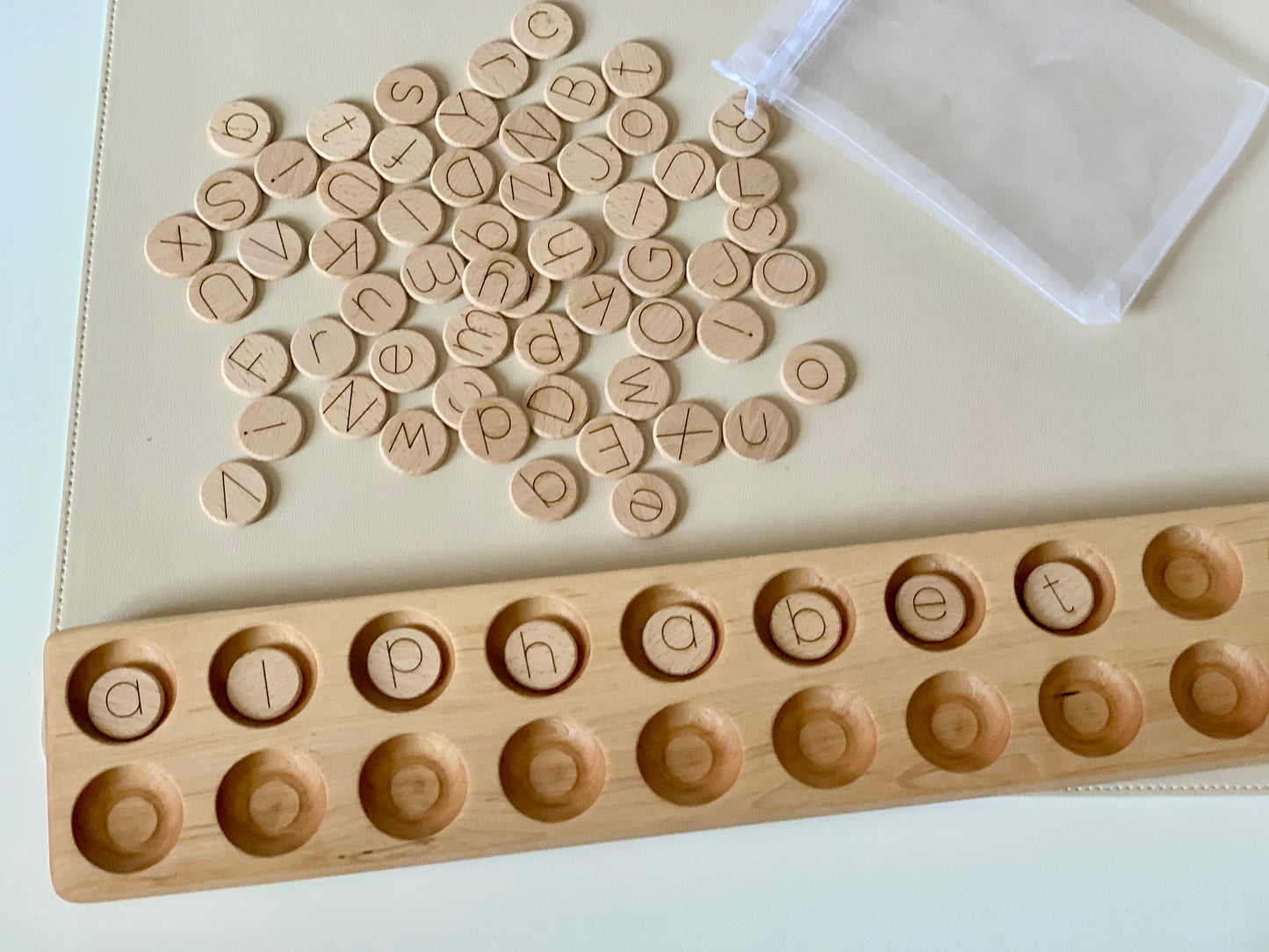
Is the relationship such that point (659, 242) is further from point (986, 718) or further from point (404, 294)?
point (986, 718)

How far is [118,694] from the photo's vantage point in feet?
1.91

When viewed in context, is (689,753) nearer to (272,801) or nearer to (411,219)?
(272,801)

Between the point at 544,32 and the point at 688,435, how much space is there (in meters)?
0.35

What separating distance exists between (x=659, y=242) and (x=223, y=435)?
0.33 m

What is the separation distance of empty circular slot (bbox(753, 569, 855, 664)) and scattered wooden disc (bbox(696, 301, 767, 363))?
0.52 feet

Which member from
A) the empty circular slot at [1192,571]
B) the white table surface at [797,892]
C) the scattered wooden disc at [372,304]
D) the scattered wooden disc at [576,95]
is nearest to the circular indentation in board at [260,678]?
the white table surface at [797,892]

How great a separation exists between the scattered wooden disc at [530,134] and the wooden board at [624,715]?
324 millimetres

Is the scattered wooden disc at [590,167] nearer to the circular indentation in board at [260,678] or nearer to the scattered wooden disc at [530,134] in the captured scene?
the scattered wooden disc at [530,134]

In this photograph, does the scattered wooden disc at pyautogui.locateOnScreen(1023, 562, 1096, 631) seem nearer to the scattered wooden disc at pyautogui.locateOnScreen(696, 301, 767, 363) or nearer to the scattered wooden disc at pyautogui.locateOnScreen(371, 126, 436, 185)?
the scattered wooden disc at pyautogui.locateOnScreen(696, 301, 767, 363)

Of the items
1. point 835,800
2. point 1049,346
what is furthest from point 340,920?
point 1049,346

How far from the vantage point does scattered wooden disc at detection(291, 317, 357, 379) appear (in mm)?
648

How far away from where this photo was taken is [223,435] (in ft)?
2.10

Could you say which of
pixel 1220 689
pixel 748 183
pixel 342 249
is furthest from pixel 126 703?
pixel 1220 689

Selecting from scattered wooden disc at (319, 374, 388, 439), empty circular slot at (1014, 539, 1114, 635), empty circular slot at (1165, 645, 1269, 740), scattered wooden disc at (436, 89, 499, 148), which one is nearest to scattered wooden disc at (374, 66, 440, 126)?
scattered wooden disc at (436, 89, 499, 148)
